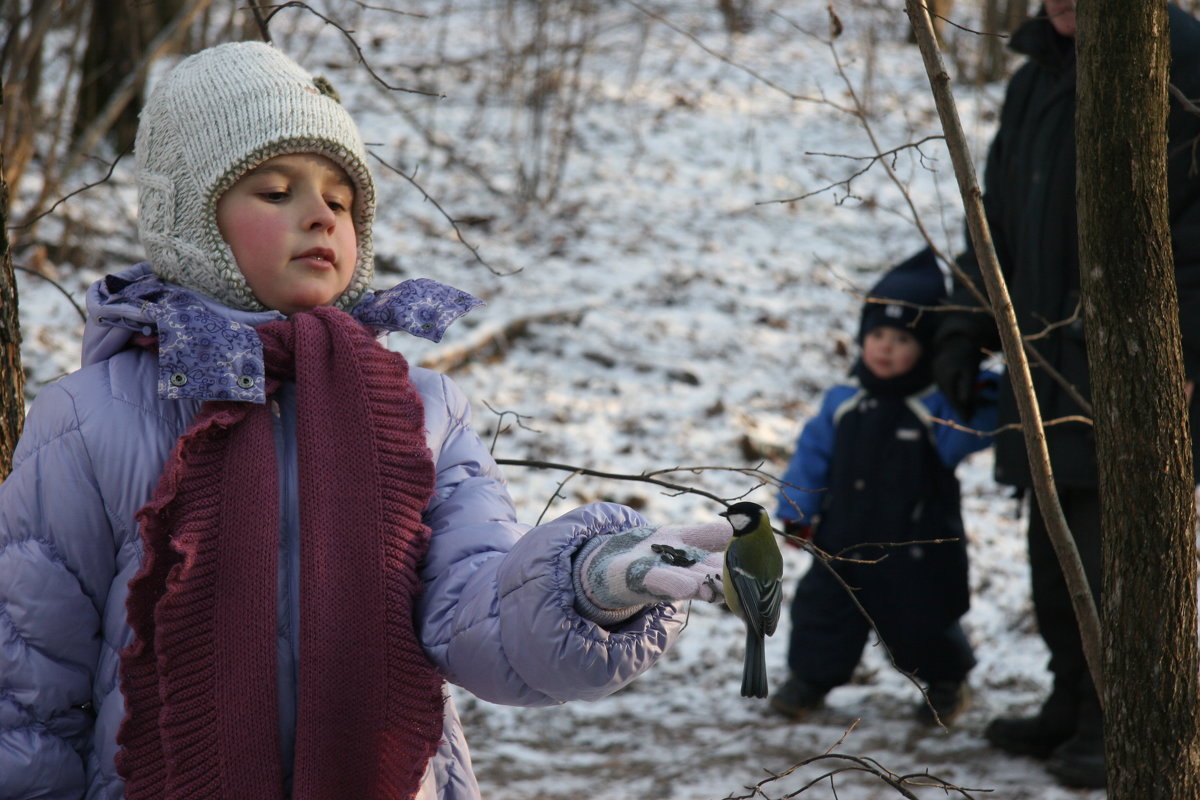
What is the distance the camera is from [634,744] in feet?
13.7

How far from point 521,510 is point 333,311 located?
12.2 ft

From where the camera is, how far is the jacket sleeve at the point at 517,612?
5.06ft

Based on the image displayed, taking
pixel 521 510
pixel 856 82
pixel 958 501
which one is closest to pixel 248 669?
pixel 958 501

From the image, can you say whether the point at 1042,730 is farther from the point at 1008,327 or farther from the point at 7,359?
the point at 7,359

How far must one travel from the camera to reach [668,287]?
8.33m

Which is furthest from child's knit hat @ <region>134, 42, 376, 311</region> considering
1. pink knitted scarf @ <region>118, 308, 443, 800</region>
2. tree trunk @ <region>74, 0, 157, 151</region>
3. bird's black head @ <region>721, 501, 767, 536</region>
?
tree trunk @ <region>74, 0, 157, 151</region>

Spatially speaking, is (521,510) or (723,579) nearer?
(723,579)

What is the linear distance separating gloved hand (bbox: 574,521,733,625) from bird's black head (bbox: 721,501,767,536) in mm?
50

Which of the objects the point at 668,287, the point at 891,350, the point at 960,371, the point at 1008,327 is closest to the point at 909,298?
the point at 891,350

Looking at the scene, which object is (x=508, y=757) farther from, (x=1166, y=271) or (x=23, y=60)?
(x=23, y=60)

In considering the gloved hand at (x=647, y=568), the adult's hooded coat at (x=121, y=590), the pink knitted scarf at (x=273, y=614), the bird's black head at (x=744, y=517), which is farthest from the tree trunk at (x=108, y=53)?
the bird's black head at (x=744, y=517)

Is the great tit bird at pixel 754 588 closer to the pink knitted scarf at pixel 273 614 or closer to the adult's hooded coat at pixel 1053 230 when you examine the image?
the pink knitted scarf at pixel 273 614

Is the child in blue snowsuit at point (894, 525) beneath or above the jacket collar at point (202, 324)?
beneath

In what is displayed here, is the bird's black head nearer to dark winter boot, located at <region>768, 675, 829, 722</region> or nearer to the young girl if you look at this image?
the young girl
